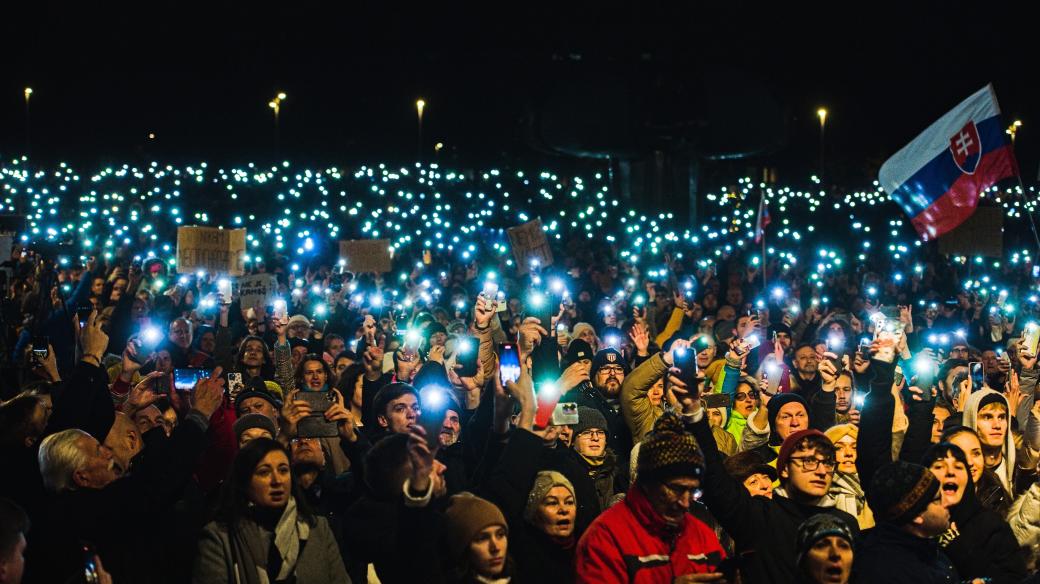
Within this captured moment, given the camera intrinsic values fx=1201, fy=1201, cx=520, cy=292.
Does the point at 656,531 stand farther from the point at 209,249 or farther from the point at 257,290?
the point at 209,249

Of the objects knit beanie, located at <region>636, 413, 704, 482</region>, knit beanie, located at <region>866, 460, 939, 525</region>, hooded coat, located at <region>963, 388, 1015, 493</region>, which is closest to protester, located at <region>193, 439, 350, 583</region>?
knit beanie, located at <region>636, 413, 704, 482</region>

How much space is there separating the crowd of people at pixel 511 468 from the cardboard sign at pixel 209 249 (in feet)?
17.5

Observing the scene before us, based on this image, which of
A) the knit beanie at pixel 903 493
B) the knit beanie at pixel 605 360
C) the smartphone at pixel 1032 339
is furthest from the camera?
the smartphone at pixel 1032 339

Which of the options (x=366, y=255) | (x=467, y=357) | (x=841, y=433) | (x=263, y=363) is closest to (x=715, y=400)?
(x=841, y=433)

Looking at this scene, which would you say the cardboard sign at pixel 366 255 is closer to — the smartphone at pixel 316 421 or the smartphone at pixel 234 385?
the smartphone at pixel 234 385

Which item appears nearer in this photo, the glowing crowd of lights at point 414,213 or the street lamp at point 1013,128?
the glowing crowd of lights at point 414,213

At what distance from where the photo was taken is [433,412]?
5727 millimetres

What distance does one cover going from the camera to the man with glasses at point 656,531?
4480 mm

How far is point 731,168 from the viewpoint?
4219 cm

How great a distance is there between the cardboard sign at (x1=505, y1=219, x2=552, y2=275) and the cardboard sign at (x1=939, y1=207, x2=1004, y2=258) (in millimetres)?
4889

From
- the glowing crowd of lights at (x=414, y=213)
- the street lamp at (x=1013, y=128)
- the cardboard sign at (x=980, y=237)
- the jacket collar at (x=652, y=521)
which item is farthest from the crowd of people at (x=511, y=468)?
the street lamp at (x=1013, y=128)

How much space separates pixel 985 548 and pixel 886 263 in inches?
671

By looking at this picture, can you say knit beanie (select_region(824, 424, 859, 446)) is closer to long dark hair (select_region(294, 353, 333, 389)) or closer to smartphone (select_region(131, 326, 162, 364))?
long dark hair (select_region(294, 353, 333, 389))

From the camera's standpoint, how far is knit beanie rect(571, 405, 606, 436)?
21.7 ft
